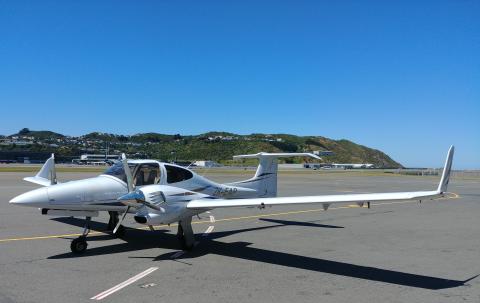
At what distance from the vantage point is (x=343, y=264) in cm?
965

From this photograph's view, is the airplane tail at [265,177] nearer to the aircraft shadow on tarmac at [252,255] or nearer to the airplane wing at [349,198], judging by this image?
the aircraft shadow on tarmac at [252,255]

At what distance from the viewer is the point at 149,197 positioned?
10.1 meters

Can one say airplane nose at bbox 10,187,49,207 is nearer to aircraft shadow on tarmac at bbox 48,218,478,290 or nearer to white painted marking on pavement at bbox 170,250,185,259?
aircraft shadow on tarmac at bbox 48,218,478,290

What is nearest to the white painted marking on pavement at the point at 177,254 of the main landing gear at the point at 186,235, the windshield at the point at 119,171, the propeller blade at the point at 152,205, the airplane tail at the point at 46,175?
the main landing gear at the point at 186,235

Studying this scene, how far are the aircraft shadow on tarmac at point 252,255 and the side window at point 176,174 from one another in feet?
5.94

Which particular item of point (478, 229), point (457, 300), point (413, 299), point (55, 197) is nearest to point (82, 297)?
point (55, 197)

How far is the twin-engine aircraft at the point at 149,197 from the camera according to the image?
9812 millimetres

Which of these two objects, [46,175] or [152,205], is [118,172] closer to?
[152,205]

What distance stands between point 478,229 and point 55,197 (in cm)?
1413

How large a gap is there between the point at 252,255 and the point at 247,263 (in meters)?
0.91

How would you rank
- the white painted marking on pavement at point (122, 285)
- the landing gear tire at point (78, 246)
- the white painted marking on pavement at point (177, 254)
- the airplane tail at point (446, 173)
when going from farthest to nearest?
the landing gear tire at point (78, 246) < the white painted marking on pavement at point (177, 254) < the airplane tail at point (446, 173) < the white painted marking on pavement at point (122, 285)

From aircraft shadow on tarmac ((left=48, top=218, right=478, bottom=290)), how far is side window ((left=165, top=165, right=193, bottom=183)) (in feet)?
5.94

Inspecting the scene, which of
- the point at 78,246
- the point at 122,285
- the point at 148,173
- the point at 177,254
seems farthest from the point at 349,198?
the point at 78,246

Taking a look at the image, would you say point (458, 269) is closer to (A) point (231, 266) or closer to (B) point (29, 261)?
(A) point (231, 266)
